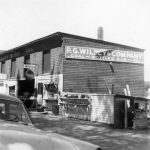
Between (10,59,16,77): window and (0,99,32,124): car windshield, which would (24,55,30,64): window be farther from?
(0,99,32,124): car windshield

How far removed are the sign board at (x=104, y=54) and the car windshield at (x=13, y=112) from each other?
1634 cm

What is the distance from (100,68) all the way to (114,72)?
1.69 meters

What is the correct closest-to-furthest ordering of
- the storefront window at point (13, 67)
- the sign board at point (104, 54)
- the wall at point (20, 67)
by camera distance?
1. the sign board at point (104, 54)
2. the wall at point (20, 67)
3. the storefront window at point (13, 67)

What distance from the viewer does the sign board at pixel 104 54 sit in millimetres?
21469

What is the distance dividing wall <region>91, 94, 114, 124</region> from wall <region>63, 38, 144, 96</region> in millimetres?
5227

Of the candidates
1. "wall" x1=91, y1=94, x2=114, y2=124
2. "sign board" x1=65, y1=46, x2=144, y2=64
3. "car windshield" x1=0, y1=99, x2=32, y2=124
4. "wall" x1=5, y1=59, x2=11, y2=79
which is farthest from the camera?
"wall" x1=5, y1=59, x2=11, y2=79

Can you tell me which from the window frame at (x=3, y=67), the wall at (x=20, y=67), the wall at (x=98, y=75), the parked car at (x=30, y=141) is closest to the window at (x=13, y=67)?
the wall at (x=20, y=67)

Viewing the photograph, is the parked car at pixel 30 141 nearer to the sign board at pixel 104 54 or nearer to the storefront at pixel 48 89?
the storefront at pixel 48 89

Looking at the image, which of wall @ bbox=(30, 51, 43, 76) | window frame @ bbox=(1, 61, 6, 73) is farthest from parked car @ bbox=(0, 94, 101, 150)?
window frame @ bbox=(1, 61, 6, 73)

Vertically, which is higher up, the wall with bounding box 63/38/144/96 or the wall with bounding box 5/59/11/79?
the wall with bounding box 5/59/11/79

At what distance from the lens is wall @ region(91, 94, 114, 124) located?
47.4ft

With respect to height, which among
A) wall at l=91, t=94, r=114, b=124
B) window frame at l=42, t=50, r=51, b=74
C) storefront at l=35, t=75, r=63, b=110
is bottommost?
wall at l=91, t=94, r=114, b=124

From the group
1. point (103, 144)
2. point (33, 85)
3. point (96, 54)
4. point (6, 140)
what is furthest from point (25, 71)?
point (6, 140)

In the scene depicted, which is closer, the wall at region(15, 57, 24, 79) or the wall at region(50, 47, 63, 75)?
the wall at region(50, 47, 63, 75)
